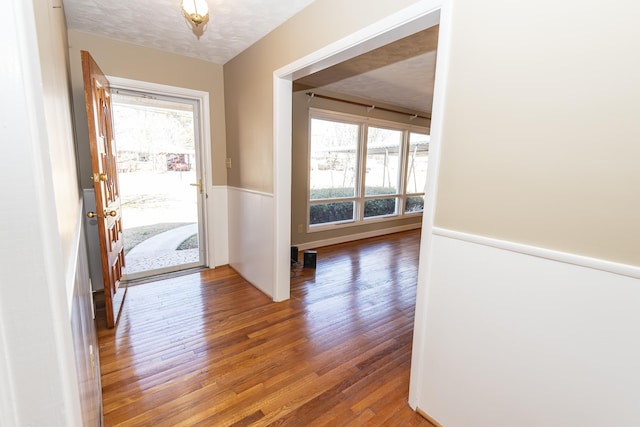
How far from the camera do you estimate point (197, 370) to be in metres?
1.81

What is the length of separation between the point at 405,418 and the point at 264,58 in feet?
9.44

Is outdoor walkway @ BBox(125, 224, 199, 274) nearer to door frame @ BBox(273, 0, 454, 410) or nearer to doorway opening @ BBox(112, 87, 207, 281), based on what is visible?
doorway opening @ BBox(112, 87, 207, 281)

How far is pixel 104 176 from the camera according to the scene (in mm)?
2164

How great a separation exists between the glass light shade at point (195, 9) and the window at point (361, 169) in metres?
2.45

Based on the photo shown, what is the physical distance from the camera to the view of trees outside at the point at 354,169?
4477mm

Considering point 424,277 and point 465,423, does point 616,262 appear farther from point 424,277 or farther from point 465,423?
point 465,423

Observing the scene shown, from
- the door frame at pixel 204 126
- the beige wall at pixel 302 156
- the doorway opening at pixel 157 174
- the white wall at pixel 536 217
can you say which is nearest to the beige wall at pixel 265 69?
the door frame at pixel 204 126

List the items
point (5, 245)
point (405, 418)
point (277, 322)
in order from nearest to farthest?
point (5, 245), point (405, 418), point (277, 322)

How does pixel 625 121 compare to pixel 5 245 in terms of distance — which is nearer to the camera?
pixel 5 245

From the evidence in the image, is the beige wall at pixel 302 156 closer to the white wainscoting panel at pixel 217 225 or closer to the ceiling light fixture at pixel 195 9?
the white wainscoting panel at pixel 217 225

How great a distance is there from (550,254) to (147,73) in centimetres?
352

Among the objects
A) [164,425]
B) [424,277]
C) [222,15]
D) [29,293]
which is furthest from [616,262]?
[222,15]

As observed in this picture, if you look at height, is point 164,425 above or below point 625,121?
below

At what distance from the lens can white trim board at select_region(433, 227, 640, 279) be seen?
0.89 meters
